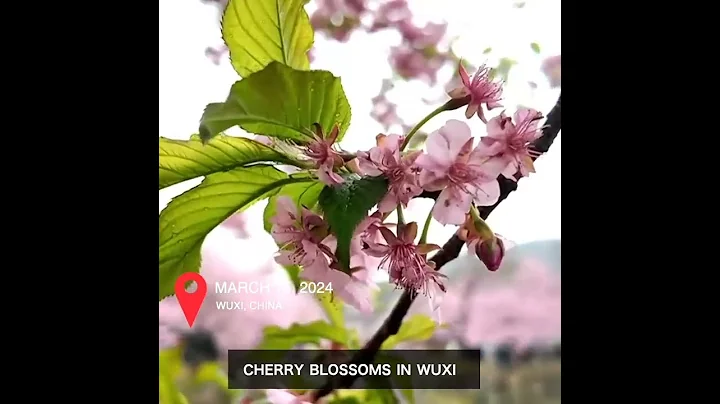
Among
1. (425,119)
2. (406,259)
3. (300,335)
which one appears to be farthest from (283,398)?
(425,119)

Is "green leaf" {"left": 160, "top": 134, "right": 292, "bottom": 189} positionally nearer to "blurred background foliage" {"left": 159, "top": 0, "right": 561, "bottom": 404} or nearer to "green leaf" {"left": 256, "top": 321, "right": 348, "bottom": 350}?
"blurred background foliage" {"left": 159, "top": 0, "right": 561, "bottom": 404}

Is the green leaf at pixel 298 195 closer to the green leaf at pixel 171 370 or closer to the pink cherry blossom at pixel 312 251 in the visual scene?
the pink cherry blossom at pixel 312 251

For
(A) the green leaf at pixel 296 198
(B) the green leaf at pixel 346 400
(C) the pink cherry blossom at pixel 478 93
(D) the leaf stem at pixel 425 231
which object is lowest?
(B) the green leaf at pixel 346 400

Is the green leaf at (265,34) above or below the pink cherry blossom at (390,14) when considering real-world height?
below

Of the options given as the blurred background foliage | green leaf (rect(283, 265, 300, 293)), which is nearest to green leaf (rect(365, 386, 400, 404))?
the blurred background foliage

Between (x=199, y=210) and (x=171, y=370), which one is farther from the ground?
(x=199, y=210)

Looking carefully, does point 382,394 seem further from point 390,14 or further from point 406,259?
point 390,14

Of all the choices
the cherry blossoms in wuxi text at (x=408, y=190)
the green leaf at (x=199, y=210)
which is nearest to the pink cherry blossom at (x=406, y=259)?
the cherry blossoms in wuxi text at (x=408, y=190)
